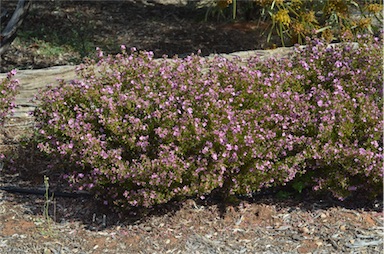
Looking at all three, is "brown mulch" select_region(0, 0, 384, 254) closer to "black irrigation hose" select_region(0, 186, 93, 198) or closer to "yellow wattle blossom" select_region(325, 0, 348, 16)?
"black irrigation hose" select_region(0, 186, 93, 198)

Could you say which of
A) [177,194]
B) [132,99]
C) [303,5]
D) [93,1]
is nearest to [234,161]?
[177,194]

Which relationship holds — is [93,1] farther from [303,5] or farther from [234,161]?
[234,161]

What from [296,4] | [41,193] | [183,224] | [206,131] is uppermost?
[296,4]

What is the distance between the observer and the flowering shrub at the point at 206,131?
12.2 feet

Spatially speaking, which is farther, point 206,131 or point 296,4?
point 296,4

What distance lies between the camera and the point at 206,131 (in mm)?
3725

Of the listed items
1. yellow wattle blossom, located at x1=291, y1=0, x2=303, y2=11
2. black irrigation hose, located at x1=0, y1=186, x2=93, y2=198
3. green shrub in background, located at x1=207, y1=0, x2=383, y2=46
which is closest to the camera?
black irrigation hose, located at x1=0, y1=186, x2=93, y2=198

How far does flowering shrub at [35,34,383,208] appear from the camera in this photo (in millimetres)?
3723

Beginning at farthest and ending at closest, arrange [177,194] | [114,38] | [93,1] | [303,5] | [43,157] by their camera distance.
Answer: [93,1] < [114,38] < [303,5] < [43,157] < [177,194]

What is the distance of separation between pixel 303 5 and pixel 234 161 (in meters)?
3.13

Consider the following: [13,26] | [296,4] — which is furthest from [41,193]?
[296,4]

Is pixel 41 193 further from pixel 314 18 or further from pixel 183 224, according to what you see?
pixel 314 18

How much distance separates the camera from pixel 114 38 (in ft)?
25.9

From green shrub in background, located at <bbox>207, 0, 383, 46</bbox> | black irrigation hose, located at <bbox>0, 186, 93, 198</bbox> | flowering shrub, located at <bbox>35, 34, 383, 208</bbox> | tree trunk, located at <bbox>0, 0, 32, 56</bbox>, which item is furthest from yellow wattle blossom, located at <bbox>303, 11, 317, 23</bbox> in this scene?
black irrigation hose, located at <bbox>0, 186, 93, 198</bbox>
